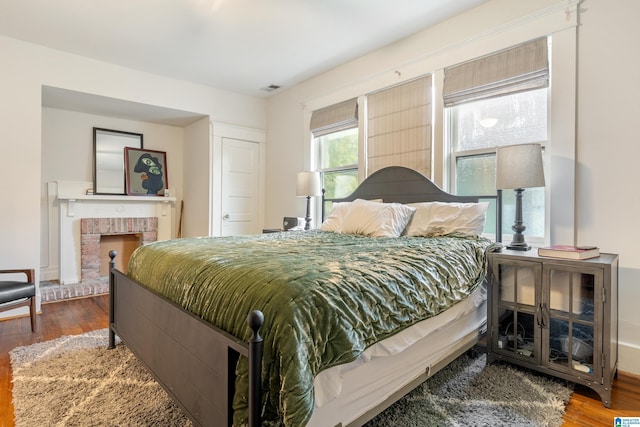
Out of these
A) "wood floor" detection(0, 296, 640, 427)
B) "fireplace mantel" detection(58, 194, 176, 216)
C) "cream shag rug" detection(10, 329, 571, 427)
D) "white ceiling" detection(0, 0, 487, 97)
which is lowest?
"wood floor" detection(0, 296, 640, 427)

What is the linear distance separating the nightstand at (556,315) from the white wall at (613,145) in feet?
0.90

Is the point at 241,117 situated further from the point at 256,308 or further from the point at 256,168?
the point at 256,308

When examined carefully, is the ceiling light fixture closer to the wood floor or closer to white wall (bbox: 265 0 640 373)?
white wall (bbox: 265 0 640 373)

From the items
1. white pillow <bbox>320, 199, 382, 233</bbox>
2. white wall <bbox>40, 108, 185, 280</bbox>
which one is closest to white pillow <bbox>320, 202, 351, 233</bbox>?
white pillow <bbox>320, 199, 382, 233</bbox>

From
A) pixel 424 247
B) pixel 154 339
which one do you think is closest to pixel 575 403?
pixel 424 247

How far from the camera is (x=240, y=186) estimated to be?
5.09m

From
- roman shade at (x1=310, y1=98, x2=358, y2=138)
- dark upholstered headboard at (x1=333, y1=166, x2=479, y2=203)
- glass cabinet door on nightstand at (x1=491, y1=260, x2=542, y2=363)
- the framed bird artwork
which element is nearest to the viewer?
glass cabinet door on nightstand at (x1=491, y1=260, x2=542, y2=363)

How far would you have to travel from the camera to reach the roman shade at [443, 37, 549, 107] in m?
2.56

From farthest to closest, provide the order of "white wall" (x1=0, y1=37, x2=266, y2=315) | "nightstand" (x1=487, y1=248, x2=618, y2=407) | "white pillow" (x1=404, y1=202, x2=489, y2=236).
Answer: "white wall" (x1=0, y1=37, x2=266, y2=315)
"white pillow" (x1=404, y1=202, x2=489, y2=236)
"nightstand" (x1=487, y1=248, x2=618, y2=407)

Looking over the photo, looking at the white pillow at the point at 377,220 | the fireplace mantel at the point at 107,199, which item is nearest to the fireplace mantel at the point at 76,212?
the fireplace mantel at the point at 107,199

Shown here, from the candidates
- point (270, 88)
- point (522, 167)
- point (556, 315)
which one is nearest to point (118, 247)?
point (270, 88)

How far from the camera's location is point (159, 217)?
17.0 ft

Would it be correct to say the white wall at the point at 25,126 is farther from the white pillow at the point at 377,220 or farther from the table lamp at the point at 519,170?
the table lamp at the point at 519,170

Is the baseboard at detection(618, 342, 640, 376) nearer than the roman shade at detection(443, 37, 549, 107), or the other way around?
the baseboard at detection(618, 342, 640, 376)
